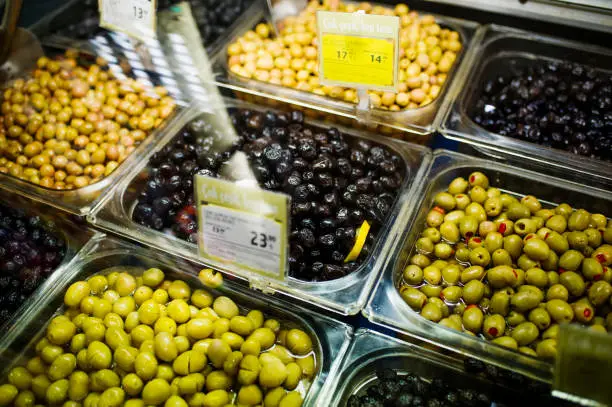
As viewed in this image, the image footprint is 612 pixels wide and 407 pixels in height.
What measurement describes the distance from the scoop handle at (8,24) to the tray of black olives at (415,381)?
251 centimetres

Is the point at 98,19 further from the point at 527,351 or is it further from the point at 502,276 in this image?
the point at 527,351

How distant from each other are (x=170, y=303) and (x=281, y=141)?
0.95m

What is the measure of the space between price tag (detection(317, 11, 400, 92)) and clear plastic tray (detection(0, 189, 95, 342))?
129 centimetres

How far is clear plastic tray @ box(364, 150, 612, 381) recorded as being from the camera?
178 centimetres

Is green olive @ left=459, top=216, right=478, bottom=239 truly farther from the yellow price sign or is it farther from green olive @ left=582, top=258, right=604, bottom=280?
the yellow price sign

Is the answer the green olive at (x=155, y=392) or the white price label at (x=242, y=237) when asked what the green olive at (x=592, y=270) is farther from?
the green olive at (x=155, y=392)

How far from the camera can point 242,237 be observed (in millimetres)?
1696

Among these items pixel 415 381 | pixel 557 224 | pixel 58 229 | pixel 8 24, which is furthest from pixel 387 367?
→ pixel 8 24

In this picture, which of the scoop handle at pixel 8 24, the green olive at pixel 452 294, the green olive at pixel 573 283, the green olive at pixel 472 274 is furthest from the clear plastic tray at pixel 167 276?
the scoop handle at pixel 8 24

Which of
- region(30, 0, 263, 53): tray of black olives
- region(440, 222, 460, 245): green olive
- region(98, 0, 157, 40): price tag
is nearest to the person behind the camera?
region(440, 222, 460, 245): green olive

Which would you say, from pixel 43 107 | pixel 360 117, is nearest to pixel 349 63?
pixel 360 117

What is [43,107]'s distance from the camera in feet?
9.86

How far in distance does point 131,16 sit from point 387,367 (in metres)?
2.03

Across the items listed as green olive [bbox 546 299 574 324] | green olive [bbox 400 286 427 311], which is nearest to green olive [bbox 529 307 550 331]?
green olive [bbox 546 299 574 324]
